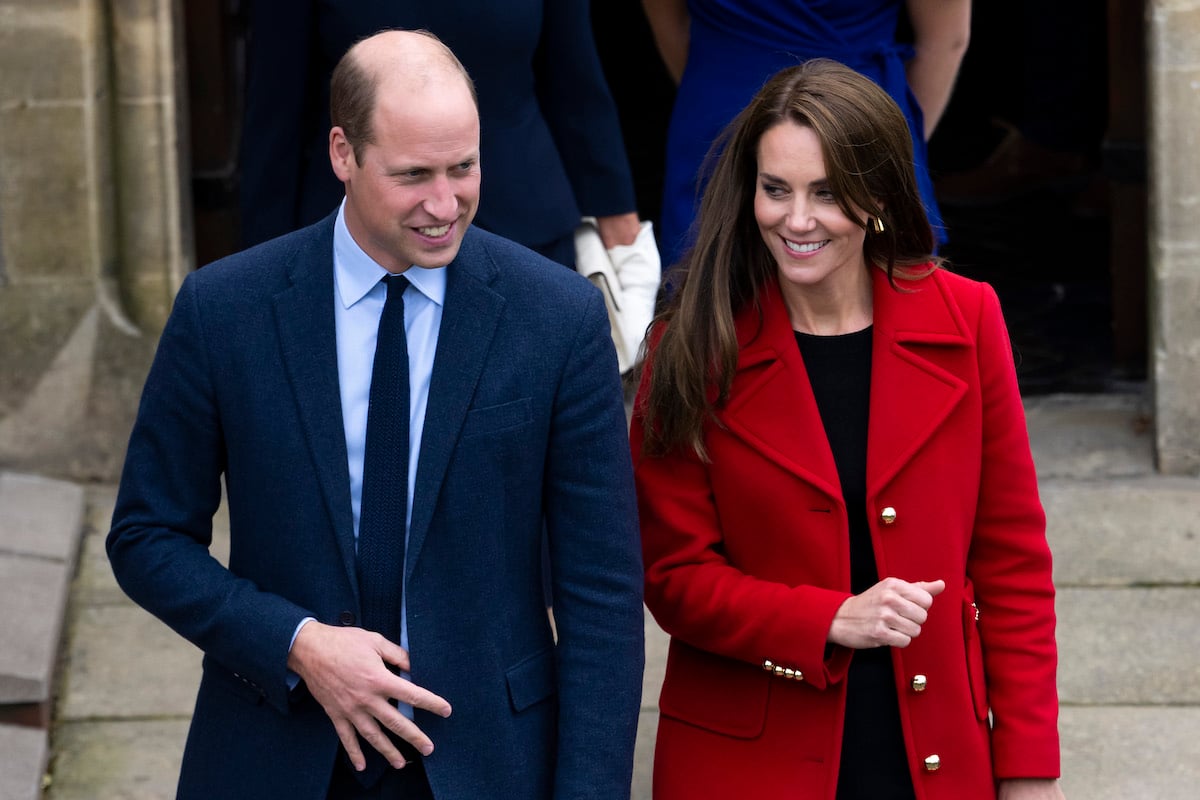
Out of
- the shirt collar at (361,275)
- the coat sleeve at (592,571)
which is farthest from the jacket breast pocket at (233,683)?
the shirt collar at (361,275)

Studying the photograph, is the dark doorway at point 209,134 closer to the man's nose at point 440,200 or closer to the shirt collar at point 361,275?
the shirt collar at point 361,275

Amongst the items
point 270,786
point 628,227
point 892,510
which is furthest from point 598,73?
point 270,786

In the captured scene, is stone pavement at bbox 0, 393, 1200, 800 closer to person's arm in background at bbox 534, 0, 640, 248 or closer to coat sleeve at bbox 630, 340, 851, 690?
person's arm in background at bbox 534, 0, 640, 248

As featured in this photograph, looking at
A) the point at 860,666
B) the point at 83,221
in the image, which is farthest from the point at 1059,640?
the point at 83,221

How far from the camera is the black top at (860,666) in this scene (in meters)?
2.84

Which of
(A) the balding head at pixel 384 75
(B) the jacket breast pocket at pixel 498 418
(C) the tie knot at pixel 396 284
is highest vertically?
(A) the balding head at pixel 384 75

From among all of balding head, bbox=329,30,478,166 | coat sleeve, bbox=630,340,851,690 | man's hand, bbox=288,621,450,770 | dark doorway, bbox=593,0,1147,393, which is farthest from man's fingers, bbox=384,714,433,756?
dark doorway, bbox=593,0,1147,393

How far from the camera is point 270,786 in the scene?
2561 millimetres

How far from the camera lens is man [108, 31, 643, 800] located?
8.19 ft

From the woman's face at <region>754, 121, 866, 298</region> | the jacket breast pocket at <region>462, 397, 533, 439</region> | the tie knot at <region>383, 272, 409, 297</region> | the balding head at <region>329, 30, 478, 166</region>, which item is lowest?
the jacket breast pocket at <region>462, 397, 533, 439</region>

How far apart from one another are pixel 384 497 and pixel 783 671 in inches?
26.5

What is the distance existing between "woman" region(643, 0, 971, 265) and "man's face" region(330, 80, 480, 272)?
164 centimetres

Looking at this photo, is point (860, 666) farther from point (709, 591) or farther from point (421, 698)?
point (421, 698)

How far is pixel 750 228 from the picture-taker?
117 inches
